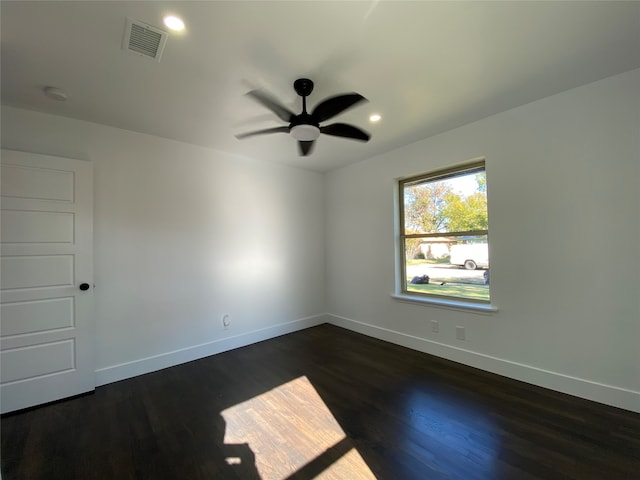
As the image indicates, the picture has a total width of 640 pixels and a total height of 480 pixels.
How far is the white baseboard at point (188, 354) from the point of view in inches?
112

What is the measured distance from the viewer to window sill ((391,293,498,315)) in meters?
2.97

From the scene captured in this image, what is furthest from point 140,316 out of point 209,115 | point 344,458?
point 344,458

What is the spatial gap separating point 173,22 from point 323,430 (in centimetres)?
288

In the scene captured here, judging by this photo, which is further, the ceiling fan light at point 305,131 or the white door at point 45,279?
the white door at point 45,279

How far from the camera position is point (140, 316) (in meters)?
3.05

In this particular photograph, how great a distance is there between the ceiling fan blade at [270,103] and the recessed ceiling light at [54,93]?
1.68m

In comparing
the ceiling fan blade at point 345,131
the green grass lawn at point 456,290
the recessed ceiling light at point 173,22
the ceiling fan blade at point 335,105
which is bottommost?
the green grass lawn at point 456,290

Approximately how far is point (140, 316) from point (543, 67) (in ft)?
14.5

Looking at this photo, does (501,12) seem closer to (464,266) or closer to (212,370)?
(464,266)

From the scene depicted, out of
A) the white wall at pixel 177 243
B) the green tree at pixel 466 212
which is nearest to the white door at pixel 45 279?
the white wall at pixel 177 243

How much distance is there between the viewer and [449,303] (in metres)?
3.25

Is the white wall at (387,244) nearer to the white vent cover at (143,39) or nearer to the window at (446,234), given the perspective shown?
the window at (446,234)

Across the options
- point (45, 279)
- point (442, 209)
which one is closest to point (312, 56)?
point (442, 209)

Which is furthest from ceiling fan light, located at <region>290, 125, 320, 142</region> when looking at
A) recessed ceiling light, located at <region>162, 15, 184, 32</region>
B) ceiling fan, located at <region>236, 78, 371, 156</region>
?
recessed ceiling light, located at <region>162, 15, 184, 32</region>
